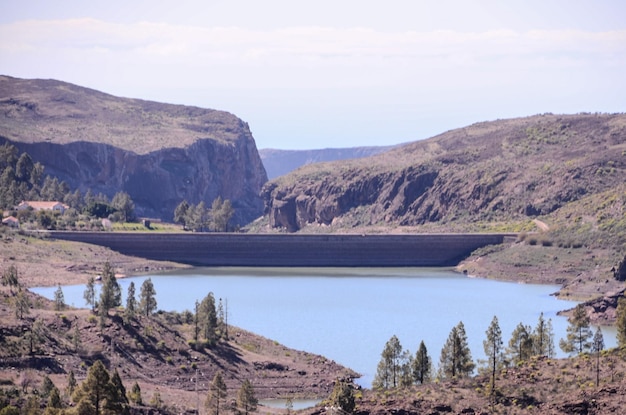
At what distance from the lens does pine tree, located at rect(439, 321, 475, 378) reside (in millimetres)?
59406

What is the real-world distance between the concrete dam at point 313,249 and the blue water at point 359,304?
6997 mm

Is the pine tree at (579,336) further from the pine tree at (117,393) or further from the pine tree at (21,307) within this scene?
the pine tree at (21,307)

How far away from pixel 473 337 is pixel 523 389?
32805 mm

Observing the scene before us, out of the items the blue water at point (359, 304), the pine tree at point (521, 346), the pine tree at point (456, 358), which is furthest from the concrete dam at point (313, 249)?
the pine tree at point (456, 358)

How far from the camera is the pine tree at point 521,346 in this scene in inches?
2393

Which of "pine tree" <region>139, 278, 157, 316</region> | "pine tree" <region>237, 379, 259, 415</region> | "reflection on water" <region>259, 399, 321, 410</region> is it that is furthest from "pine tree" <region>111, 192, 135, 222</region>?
"pine tree" <region>237, 379, 259, 415</region>

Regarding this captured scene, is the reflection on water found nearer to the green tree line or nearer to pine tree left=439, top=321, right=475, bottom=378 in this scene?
the green tree line

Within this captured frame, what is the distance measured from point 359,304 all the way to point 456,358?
4787 centimetres

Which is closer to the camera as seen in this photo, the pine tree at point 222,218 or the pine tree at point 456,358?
the pine tree at point 456,358

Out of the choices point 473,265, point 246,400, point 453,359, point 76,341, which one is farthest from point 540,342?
point 473,265

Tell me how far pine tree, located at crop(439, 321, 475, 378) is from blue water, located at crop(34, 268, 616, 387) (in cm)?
859

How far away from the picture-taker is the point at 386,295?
116 metres

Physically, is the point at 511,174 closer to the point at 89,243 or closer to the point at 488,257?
the point at 488,257

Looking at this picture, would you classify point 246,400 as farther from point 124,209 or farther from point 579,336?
point 124,209
